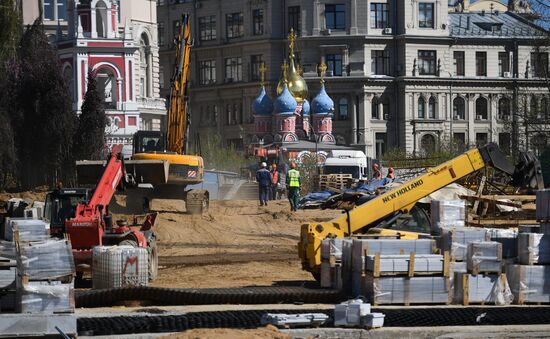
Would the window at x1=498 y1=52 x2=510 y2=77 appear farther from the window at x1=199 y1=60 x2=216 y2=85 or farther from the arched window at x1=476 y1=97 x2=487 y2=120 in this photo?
the window at x1=199 y1=60 x2=216 y2=85

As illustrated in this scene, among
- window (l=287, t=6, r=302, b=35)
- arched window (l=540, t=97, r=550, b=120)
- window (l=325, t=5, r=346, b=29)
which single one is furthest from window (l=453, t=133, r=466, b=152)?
arched window (l=540, t=97, r=550, b=120)

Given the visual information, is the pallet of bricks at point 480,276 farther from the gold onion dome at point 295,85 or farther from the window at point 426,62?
the window at point 426,62

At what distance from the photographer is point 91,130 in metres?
68.1

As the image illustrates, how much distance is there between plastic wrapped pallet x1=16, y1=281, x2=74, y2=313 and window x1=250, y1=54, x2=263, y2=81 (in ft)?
315

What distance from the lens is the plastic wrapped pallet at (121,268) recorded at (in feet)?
83.1

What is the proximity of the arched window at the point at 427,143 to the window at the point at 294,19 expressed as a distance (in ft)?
41.0

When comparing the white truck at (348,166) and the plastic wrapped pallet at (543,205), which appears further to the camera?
the white truck at (348,166)

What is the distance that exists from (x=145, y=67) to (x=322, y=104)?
1236 cm

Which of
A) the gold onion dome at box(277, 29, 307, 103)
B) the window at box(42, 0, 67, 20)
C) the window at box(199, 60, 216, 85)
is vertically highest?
the window at box(42, 0, 67, 20)

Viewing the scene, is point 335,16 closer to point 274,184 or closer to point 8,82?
point 8,82

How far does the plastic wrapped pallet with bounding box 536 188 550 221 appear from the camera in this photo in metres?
25.2

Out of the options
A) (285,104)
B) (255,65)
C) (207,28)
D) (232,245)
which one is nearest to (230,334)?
(232,245)

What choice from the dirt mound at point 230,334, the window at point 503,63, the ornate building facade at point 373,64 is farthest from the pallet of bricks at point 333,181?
the window at point 503,63

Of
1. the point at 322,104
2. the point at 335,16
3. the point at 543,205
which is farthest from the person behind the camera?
the point at 335,16
